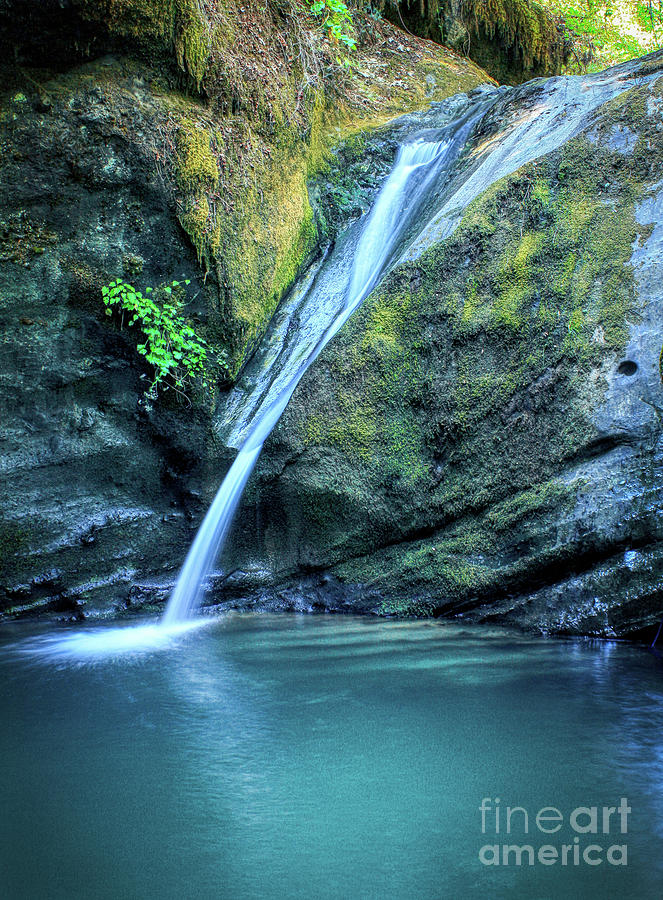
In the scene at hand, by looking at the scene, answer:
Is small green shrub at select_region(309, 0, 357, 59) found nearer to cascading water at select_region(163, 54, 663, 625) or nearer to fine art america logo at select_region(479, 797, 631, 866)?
cascading water at select_region(163, 54, 663, 625)

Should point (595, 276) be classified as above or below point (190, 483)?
above

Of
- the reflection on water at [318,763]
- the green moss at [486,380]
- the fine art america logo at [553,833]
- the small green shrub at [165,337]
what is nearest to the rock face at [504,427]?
the green moss at [486,380]

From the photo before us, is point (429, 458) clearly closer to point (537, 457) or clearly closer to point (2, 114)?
point (537, 457)

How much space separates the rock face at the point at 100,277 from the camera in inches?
210

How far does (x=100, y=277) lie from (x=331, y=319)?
1.96m

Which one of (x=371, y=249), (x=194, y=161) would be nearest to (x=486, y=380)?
(x=371, y=249)

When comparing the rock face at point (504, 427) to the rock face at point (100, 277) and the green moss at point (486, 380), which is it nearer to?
the green moss at point (486, 380)

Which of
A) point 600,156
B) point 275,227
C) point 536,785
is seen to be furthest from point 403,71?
point 536,785

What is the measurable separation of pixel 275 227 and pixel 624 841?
5.77 meters

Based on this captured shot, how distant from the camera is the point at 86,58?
5438 millimetres

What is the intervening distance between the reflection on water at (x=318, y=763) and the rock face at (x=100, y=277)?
128 cm

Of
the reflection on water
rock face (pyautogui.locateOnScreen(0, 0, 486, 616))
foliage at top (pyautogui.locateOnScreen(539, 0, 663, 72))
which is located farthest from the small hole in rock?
foliage at top (pyautogui.locateOnScreen(539, 0, 663, 72))

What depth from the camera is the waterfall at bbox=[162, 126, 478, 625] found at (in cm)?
551

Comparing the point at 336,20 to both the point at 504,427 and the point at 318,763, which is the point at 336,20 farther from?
the point at 318,763
